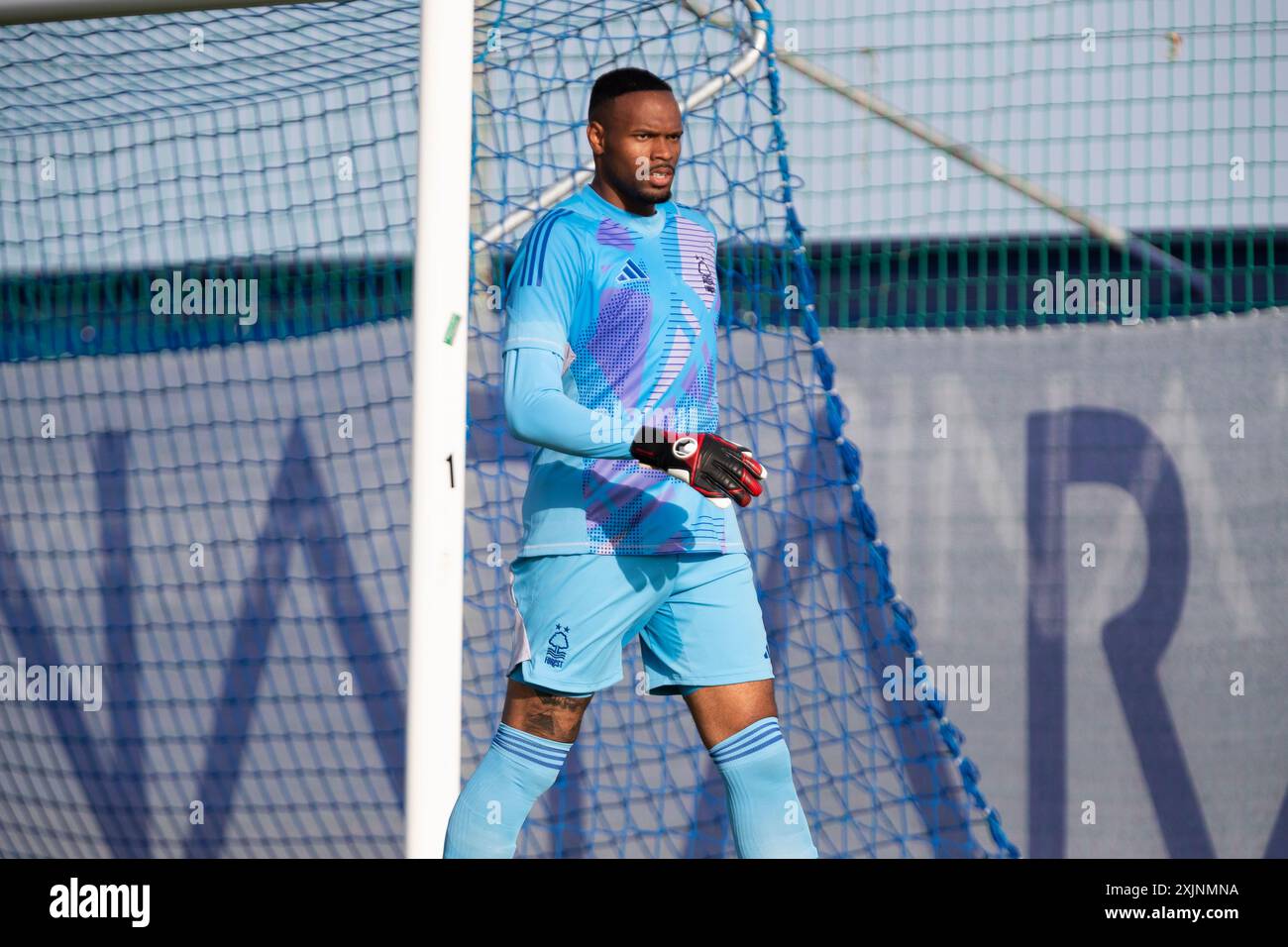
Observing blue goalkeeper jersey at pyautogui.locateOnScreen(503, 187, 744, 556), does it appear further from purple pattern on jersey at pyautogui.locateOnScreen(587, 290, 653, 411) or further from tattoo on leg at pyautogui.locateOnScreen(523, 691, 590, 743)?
tattoo on leg at pyautogui.locateOnScreen(523, 691, 590, 743)

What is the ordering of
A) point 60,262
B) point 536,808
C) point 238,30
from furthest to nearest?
point 60,262 < point 536,808 < point 238,30

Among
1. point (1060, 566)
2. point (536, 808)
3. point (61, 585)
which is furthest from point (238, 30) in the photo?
point (1060, 566)

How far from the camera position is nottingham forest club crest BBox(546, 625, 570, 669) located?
8.39 ft

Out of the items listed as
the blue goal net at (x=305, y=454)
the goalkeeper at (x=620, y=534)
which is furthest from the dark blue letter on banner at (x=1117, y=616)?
the goalkeeper at (x=620, y=534)

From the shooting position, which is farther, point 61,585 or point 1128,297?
point 61,585

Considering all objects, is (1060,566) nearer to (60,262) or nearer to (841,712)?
(841,712)

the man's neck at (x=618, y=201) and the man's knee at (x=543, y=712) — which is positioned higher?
the man's neck at (x=618, y=201)

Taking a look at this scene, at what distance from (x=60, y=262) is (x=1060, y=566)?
3.40 metres

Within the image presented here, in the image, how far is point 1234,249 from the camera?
4.07m

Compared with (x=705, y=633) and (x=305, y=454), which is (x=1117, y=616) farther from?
(x=305, y=454)

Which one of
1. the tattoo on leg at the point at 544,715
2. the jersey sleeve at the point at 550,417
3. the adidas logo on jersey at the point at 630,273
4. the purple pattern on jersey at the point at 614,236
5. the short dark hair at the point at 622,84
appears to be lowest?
the tattoo on leg at the point at 544,715

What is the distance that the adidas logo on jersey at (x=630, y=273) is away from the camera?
2.61 m

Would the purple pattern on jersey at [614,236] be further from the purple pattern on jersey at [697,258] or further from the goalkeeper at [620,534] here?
the purple pattern on jersey at [697,258]

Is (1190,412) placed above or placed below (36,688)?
above
